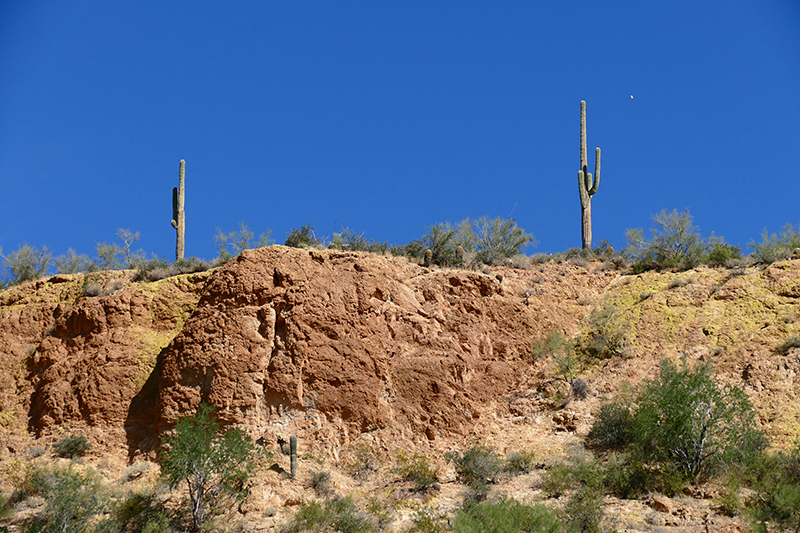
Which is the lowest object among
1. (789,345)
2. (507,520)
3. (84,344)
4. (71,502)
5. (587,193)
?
(507,520)

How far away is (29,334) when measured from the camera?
66.8 ft

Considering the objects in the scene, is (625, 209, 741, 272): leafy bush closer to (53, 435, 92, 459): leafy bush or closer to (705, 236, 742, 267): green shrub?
(705, 236, 742, 267): green shrub

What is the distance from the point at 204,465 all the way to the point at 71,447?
3.89m

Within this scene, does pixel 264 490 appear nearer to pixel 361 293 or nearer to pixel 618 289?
pixel 361 293

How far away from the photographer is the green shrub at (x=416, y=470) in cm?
1653

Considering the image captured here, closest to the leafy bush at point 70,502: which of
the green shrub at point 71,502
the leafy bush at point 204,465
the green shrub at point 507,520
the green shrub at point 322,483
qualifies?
the green shrub at point 71,502

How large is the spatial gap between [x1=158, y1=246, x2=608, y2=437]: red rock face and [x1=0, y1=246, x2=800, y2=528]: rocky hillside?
0.04 metres

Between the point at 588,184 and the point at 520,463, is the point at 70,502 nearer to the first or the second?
the point at 520,463

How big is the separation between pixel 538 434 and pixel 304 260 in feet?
24.3

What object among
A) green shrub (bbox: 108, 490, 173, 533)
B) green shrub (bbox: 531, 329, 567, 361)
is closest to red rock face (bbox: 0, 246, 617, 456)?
green shrub (bbox: 531, 329, 567, 361)

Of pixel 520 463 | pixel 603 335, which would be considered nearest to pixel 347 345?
pixel 520 463

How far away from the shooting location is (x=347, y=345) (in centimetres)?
1869

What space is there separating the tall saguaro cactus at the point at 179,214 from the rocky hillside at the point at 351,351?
2.84m

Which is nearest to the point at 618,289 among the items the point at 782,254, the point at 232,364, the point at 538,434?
the point at 782,254
